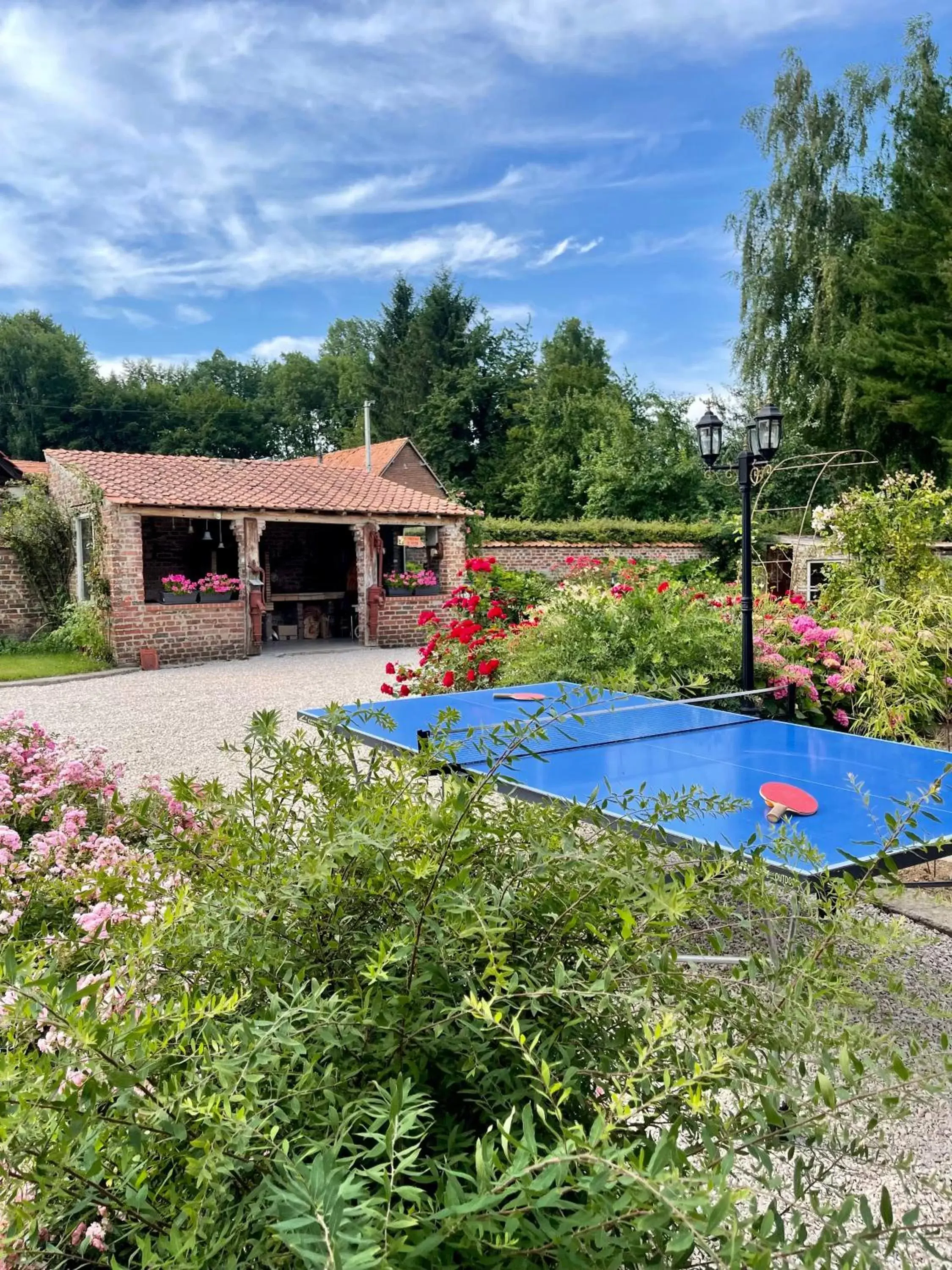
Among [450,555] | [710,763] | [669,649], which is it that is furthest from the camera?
[450,555]

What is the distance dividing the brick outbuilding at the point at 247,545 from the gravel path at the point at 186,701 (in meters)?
0.94

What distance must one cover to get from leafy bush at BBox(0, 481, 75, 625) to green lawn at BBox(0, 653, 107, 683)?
132 centimetres

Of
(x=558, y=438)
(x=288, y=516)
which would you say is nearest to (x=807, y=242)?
(x=558, y=438)

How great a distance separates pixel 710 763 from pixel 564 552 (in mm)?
15711

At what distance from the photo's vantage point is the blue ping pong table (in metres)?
2.59

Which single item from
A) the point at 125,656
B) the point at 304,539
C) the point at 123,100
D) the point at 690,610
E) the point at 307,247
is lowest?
the point at 125,656

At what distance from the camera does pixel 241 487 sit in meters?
15.5

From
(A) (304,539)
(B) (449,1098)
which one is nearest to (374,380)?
(A) (304,539)

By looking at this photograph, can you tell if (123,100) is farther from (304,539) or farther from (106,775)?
(106,775)

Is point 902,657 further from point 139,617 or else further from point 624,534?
point 624,534

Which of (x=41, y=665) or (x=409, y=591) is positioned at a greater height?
(x=409, y=591)

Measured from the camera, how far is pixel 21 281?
48.5 metres

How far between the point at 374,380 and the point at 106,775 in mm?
34374

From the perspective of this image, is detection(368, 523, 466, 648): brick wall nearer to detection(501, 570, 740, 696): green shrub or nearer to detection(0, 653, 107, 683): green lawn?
detection(0, 653, 107, 683): green lawn
